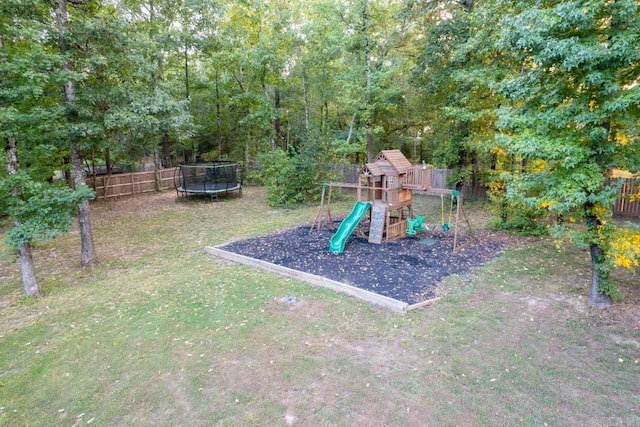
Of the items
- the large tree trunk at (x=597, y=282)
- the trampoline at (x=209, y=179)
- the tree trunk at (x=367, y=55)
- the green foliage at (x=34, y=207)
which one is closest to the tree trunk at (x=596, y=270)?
the large tree trunk at (x=597, y=282)

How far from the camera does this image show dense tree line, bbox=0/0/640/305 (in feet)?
16.6

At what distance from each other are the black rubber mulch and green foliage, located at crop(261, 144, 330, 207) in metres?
4.97

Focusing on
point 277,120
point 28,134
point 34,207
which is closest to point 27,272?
point 34,207

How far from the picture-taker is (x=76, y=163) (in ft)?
27.4

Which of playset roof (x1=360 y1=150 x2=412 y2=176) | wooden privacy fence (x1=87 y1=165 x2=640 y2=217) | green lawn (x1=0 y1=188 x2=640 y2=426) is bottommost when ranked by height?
green lawn (x1=0 y1=188 x2=640 y2=426)

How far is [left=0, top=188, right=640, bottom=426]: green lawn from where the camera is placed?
12.6ft

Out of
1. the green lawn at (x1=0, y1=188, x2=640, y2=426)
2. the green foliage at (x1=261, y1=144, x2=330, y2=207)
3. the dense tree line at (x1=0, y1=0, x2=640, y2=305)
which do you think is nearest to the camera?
the green lawn at (x1=0, y1=188, x2=640, y2=426)

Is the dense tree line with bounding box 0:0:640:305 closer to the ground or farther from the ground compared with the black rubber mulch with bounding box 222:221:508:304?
farther from the ground

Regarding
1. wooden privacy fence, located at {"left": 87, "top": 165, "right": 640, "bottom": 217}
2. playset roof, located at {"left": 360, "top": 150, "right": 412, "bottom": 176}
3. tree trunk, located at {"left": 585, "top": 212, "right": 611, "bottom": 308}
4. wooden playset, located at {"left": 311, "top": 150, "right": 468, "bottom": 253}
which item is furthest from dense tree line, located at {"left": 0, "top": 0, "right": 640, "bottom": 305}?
playset roof, located at {"left": 360, "top": 150, "right": 412, "bottom": 176}

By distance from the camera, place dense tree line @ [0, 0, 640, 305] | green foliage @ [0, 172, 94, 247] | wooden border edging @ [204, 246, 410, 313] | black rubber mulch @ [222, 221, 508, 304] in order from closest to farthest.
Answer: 1. dense tree line @ [0, 0, 640, 305]
2. wooden border edging @ [204, 246, 410, 313]
3. green foliage @ [0, 172, 94, 247]
4. black rubber mulch @ [222, 221, 508, 304]

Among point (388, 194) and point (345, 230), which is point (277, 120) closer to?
point (388, 194)

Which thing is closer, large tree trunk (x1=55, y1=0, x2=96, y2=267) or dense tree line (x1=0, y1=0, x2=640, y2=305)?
dense tree line (x1=0, y1=0, x2=640, y2=305)

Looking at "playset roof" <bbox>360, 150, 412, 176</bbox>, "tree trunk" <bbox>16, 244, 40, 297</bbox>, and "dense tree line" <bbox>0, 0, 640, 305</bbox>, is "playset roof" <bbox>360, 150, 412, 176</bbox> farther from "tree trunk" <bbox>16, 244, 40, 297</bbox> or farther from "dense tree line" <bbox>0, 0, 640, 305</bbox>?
"tree trunk" <bbox>16, 244, 40, 297</bbox>

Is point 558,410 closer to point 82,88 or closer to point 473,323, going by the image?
point 473,323
